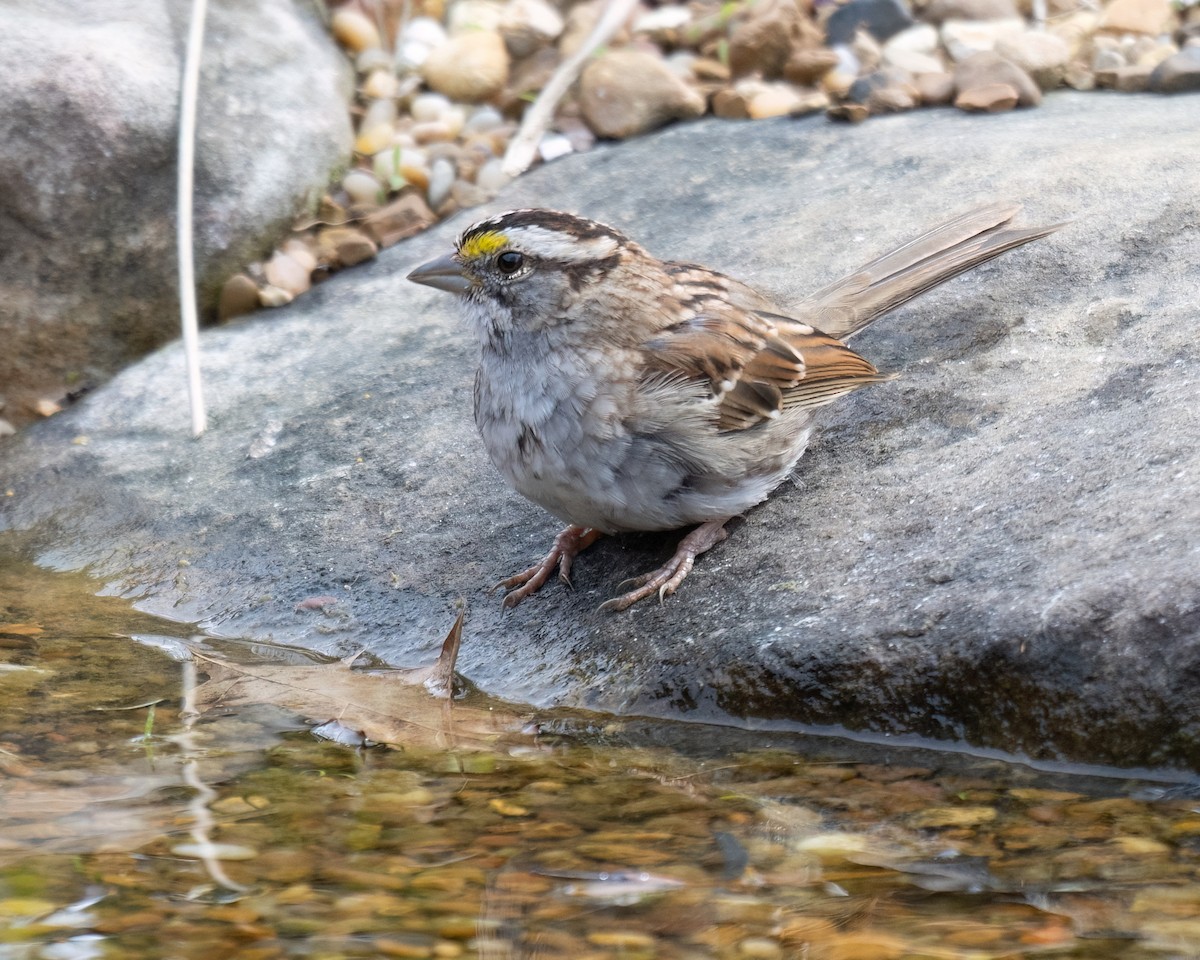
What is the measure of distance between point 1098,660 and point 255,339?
11.6 ft

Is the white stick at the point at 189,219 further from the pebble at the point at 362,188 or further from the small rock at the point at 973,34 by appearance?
the small rock at the point at 973,34

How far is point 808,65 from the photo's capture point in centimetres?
650

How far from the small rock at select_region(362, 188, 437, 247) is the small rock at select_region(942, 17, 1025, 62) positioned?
2667 mm

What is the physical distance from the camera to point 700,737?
3379 millimetres

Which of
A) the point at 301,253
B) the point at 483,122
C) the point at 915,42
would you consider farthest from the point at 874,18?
the point at 301,253

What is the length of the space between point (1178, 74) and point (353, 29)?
380 centimetres

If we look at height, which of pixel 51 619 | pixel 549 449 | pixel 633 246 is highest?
pixel 633 246

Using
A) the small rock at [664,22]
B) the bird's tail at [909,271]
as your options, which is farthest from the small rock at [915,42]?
the bird's tail at [909,271]

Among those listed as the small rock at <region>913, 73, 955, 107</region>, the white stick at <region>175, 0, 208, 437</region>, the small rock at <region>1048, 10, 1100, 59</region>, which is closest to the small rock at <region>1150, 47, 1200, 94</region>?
the small rock at <region>1048, 10, 1100, 59</region>

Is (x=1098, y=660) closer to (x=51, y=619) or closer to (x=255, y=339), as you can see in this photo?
(x=51, y=619)

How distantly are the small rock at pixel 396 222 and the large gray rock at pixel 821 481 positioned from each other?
165 millimetres

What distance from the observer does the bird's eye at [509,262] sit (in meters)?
3.97

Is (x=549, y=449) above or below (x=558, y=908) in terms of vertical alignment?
above

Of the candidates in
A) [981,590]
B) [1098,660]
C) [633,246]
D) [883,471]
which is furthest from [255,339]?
[1098,660]
